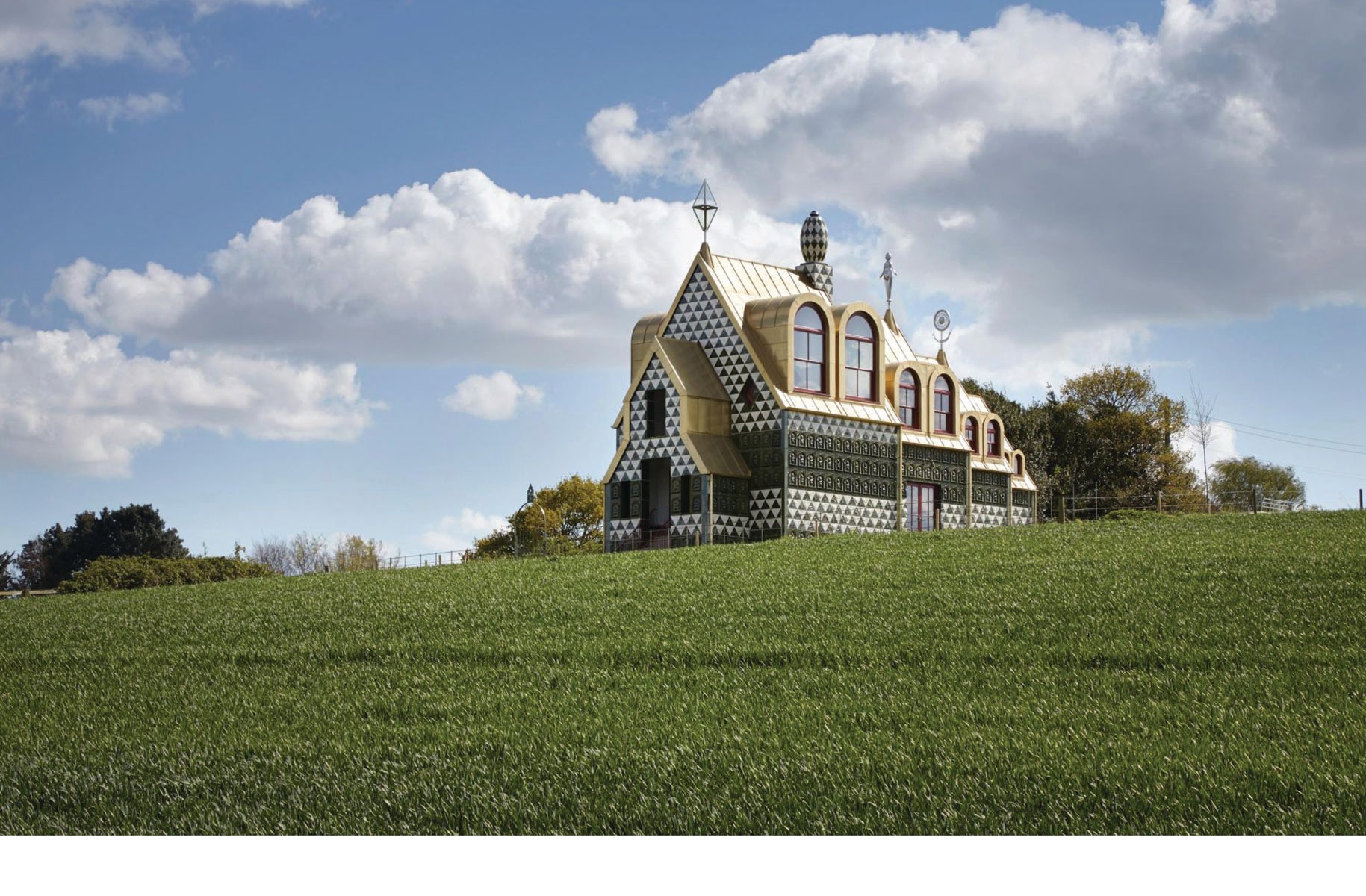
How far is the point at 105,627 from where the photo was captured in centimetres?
2517

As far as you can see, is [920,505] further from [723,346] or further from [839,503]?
[723,346]


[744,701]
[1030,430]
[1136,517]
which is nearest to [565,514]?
[1030,430]

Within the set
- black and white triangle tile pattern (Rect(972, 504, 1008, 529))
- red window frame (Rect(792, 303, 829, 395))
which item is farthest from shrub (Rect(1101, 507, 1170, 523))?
red window frame (Rect(792, 303, 829, 395))

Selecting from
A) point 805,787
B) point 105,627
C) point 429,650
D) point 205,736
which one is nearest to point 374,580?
point 105,627

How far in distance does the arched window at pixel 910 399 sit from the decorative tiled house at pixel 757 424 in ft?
0.96

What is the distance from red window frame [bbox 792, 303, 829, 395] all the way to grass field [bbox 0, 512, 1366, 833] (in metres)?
12.4

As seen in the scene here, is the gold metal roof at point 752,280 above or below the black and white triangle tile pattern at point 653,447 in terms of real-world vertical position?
above

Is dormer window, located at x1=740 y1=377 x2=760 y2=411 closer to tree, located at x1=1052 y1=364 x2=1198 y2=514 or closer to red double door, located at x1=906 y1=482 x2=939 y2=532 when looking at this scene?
red double door, located at x1=906 y1=482 x2=939 y2=532

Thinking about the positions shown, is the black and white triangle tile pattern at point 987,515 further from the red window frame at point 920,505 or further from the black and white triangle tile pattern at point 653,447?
the black and white triangle tile pattern at point 653,447

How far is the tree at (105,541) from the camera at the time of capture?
7356 cm

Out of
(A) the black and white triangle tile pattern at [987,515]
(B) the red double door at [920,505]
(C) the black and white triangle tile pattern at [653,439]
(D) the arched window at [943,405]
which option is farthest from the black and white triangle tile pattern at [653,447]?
(A) the black and white triangle tile pattern at [987,515]

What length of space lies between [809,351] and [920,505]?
670cm

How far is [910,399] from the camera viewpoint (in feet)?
140

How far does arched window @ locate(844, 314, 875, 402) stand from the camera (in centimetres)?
3934
